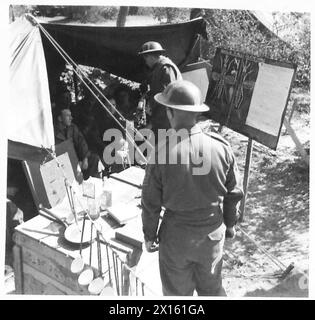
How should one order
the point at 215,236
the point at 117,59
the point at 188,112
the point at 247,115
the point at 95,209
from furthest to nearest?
the point at 117,59 → the point at 247,115 → the point at 95,209 → the point at 215,236 → the point at 188,112

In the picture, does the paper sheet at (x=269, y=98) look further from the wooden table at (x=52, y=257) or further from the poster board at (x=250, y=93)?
the wooden table at (x=52, y=257)

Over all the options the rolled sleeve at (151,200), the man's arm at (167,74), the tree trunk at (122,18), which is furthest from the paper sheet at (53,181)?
the tree trunk at (122,18)

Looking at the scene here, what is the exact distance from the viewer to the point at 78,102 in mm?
5957

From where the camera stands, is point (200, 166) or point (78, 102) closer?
point (200, 166)

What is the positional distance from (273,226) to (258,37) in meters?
4.11

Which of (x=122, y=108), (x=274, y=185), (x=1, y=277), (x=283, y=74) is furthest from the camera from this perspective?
(x=122, y=108)

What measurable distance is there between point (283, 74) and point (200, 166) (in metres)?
1.89

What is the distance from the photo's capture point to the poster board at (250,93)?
3.77 meters

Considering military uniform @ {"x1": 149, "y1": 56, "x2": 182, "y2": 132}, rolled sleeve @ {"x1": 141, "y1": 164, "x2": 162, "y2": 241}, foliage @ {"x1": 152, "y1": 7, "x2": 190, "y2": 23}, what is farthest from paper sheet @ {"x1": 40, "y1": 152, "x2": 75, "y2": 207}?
foliage @ {"x1": 152, "y1": 7, "x2": 190, "y2": 23}

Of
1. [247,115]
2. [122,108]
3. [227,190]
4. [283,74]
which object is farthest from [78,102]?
[227,190]

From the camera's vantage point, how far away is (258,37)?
7.08 meters

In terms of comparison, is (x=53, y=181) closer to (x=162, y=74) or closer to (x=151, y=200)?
(x=162, y=74)

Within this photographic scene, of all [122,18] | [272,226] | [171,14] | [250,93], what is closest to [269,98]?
[250,93]
